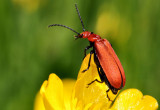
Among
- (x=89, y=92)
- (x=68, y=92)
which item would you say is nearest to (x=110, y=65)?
(x=89, y=92)

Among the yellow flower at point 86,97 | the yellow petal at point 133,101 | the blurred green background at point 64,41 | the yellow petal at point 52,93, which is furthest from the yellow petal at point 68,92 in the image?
the blurred green background at point 64,41

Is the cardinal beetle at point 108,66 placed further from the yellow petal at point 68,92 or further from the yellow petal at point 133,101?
the yellow petal at point 68,92

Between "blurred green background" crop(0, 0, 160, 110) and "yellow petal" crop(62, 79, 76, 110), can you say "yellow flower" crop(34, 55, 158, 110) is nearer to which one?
"yellow petal" crop(62, 79, 76, 110)

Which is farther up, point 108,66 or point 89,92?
point 108,66

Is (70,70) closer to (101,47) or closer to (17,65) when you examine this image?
(17,65)

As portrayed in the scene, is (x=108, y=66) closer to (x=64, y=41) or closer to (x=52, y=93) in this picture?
(x=52, y=93)

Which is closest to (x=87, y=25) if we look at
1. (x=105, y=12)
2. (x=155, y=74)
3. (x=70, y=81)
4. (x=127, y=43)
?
(x=105, y=12)
